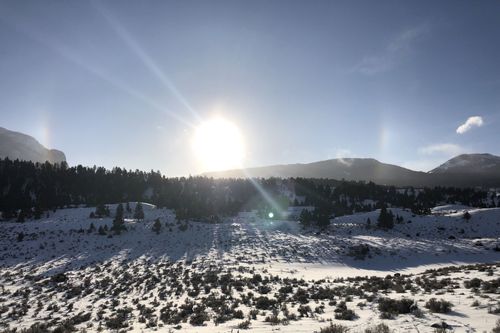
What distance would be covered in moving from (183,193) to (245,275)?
66807 mm

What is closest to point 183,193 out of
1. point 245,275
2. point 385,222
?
point 385,222

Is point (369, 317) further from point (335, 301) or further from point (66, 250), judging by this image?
point (66, 250)

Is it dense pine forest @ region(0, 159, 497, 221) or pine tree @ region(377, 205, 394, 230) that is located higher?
dense pine forest @ region(0, 159, 497, 221)

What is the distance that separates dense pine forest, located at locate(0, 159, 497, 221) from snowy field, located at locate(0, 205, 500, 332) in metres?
15.9

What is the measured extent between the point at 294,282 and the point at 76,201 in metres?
90.2

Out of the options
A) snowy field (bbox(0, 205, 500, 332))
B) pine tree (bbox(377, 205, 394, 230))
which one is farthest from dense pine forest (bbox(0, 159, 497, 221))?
snowy field (bbox(0, 205, 500, 332))

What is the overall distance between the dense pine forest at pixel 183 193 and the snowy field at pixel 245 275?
15.9m

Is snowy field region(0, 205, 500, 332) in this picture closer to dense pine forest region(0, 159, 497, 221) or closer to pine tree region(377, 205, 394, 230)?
pine tree region(377, 205, 394, 230)

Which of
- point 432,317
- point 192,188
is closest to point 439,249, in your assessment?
point 432,317

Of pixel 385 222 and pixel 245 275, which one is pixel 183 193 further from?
pixel 245 275

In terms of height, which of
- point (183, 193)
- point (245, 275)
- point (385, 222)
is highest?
point (183, 193)

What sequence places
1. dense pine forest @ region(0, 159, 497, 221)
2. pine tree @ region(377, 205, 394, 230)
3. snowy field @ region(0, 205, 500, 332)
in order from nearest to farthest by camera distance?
snowy field @ region(0, 205, 500, 332)
pine tree @ region(377, 205, 394, 230)
dense pine forest @ region(0, 159, 497, 221)

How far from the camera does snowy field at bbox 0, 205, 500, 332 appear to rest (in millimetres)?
13047

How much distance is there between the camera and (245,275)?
29734 mm
